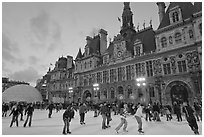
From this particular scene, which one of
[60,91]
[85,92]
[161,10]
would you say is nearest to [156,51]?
[161,10]

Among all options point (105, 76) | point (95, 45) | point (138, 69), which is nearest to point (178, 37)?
point (138, 69)

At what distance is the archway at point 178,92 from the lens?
24473 mm

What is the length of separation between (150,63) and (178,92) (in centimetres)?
716

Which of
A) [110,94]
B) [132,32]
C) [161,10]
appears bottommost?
[110,94]

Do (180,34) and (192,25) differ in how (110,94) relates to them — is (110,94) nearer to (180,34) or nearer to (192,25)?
(180,34)

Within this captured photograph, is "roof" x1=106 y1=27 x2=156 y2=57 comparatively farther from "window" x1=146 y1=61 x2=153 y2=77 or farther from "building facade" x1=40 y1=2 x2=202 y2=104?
"window" x1=146 y1=61 x2=153 y2=77

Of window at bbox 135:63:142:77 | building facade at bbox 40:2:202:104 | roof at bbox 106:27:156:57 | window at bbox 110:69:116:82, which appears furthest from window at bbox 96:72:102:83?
window at bbox 135:63:142:77

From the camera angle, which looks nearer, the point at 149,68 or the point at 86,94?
the point at 149,68

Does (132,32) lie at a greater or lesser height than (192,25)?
greater

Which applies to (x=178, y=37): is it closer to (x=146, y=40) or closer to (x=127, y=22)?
(x=146, y=40)

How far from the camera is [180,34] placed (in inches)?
1044

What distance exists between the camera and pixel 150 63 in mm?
29359

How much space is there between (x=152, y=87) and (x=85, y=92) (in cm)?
1831

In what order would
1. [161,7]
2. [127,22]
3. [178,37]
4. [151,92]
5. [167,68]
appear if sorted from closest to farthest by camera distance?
[178,37] < [167,68] < [151,92] < [161,7] < [127,22]
